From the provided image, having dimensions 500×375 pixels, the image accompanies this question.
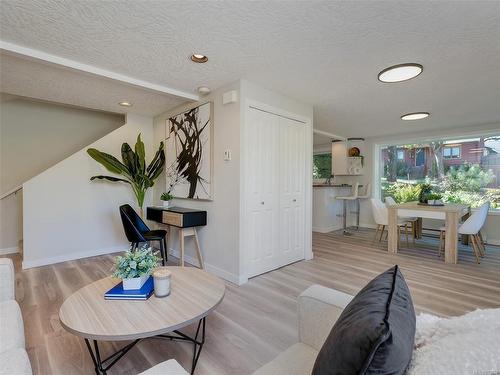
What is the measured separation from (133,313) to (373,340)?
133 cm

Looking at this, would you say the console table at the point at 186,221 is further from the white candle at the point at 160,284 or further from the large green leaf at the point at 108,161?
the white candle at the point at 160,284

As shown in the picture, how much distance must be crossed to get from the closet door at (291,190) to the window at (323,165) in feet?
12.2

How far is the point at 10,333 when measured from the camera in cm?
125

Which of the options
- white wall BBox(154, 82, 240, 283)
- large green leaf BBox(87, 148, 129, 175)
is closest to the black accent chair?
white wall BBox(154, 82, 240, 283)

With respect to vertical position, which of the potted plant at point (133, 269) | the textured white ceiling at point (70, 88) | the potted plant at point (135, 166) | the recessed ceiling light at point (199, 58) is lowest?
the potted plant at point (133, 269)

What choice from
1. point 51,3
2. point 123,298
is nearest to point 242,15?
point 51,3

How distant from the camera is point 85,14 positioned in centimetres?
178

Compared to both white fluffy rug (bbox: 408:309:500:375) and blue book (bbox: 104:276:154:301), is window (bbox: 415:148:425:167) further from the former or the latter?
blue book (bbox: 104:276:154:301)

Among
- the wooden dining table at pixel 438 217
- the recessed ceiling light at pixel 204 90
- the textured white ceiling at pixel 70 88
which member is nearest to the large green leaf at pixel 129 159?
the textured white ceiling at pixel 70 88

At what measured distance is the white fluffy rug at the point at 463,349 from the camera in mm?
520

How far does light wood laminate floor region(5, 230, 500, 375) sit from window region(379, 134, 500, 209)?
135cm

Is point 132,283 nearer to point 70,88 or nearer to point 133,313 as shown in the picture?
point 133,313

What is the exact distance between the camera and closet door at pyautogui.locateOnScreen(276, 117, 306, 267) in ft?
11.4

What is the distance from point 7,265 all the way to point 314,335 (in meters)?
1.94
